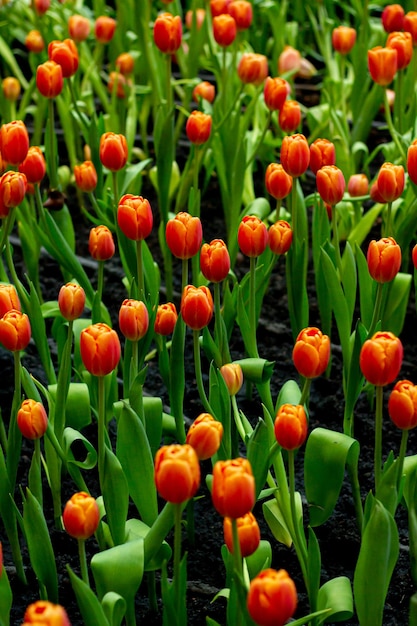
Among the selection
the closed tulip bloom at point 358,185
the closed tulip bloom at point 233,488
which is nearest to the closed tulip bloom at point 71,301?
the closed tulip bloom at point 233,488

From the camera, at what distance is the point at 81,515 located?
1.08 m

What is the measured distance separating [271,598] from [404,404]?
0.98 ft

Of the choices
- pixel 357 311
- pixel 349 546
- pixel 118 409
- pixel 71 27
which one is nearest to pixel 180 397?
pixel 118 409

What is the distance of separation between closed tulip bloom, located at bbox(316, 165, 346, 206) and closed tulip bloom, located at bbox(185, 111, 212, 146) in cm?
36

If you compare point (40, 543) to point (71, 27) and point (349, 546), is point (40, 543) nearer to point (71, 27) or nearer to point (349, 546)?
point (349, 546)

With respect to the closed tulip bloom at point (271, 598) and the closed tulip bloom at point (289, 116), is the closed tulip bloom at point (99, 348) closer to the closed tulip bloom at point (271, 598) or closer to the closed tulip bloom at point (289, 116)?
the closed tulip bloom at point (271, 598)

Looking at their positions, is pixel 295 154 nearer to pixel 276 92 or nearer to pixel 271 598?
pixel 276 92

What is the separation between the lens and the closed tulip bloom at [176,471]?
0.93 m

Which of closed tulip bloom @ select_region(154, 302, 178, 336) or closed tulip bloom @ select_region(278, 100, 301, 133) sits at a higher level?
closed tulip bloom @ select_region(278, 100, 301, 133)

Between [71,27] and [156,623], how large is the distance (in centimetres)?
163

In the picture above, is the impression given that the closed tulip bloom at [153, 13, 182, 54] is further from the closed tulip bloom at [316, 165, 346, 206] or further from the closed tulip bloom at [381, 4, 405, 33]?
the closed tulip bloom at [316, 165, 346, 206]

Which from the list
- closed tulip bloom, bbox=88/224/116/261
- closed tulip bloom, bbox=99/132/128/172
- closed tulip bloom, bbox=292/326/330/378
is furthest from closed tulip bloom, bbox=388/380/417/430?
closed tulip bloom, bbox=99/132/128/172

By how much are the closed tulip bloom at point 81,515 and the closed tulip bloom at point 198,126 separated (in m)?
0.91

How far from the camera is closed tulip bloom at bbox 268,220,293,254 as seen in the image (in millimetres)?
1554
